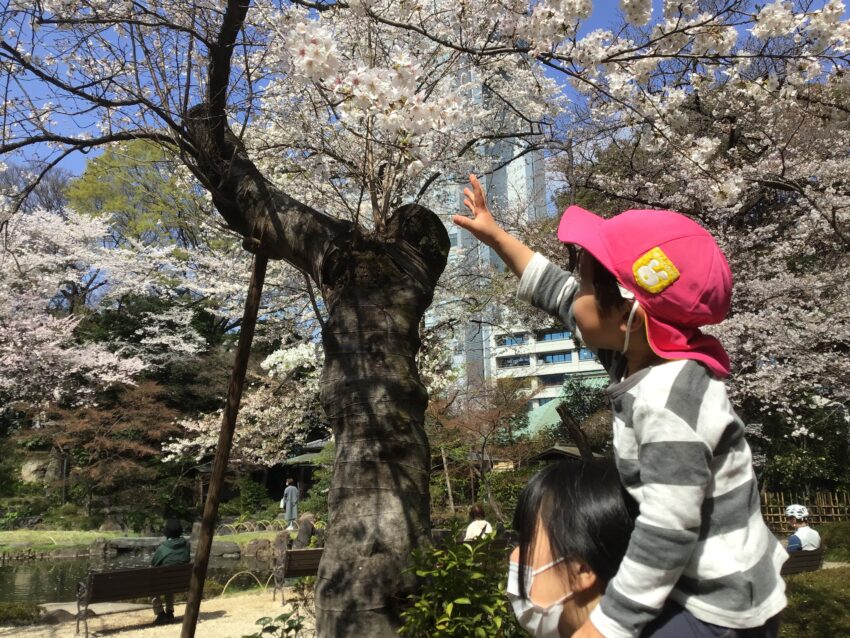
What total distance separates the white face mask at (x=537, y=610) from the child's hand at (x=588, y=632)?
0.22 feet

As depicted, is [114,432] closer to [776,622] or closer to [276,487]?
[276,487]

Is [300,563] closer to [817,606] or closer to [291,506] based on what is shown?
[817,606]

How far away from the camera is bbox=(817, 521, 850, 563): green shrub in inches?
413

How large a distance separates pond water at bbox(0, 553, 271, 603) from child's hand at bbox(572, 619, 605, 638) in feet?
31.6

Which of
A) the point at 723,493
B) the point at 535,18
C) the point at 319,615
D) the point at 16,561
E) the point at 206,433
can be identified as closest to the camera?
the point at 723,493

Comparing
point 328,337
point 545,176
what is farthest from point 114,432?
point 328,337

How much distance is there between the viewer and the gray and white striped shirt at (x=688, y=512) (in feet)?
3.46

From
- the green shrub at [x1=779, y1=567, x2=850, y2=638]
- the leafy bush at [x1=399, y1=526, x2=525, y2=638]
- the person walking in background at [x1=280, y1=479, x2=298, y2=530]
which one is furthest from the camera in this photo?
the person walking in background at [x1=280, y1=479, x2=298, y2=530]

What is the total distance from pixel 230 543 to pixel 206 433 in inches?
113

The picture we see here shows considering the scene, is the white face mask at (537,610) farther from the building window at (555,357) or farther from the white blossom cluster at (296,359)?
the building window at (555,357)

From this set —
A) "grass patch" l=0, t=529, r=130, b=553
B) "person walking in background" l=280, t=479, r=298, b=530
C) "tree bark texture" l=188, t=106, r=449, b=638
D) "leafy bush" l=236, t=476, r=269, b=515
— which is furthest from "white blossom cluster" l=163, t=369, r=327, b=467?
"tree bark texture" l=188, t=106, r=449, b=638

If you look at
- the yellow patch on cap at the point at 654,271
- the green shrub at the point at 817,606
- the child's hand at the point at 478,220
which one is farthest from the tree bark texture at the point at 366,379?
the green shrub at the point at 817,606

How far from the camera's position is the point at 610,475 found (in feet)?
4.07

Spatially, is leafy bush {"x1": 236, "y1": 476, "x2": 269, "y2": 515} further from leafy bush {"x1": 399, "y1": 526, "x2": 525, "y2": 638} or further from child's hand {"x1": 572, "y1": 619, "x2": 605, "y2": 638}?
child's hand {"x1": 572, "y1": 619, "x2": 605, "y2": 638}
